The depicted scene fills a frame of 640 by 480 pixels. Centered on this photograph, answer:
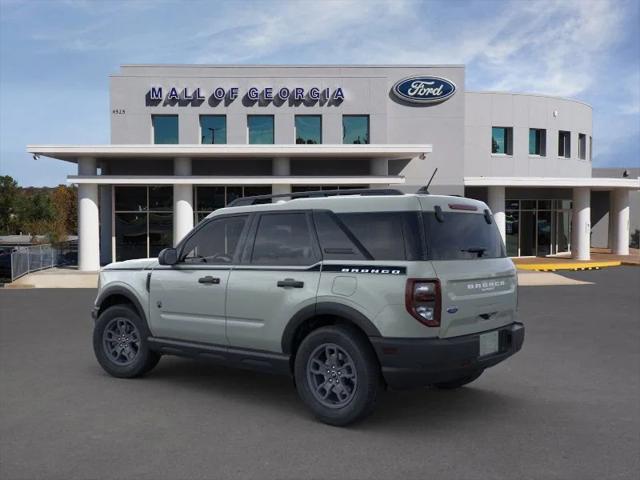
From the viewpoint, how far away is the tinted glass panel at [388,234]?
4.98 meters

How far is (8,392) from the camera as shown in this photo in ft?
20.8

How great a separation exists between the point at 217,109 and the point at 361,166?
268 inches

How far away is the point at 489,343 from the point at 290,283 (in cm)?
186

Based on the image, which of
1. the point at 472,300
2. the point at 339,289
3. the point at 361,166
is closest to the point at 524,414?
the point at 472,300

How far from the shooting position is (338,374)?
5266 millimetres

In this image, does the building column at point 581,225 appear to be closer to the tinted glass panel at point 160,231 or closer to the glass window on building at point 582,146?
the glass window on building at point 582,146

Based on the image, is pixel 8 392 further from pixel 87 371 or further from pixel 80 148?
pixel 80 148

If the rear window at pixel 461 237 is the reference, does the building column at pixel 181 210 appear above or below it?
above

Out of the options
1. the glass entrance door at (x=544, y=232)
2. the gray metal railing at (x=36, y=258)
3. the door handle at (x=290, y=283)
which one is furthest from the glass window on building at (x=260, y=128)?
the door handle at (x=290, y=283)

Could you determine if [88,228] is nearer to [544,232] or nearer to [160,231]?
[160,231]

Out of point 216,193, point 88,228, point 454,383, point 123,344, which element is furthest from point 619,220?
point 123,344

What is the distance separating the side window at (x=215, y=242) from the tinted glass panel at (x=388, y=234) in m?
1.45

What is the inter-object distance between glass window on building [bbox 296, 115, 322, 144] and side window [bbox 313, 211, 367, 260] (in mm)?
21259

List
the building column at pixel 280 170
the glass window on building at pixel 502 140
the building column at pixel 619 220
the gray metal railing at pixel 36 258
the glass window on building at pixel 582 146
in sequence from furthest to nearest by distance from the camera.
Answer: the glass window on building at pixel 582 146 < the building column at pixel 619 220 < the glass window on building at pixel 502 140 < the building column at pixel 280 170 < the gray metal railing at pixel 36 258
